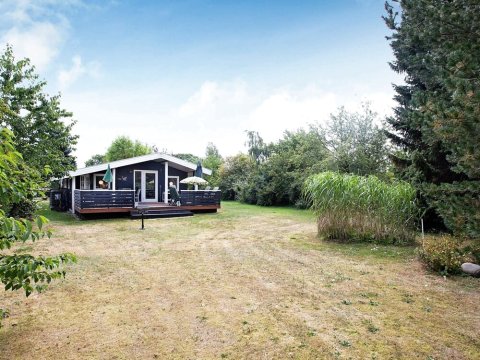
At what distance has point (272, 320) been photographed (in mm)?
3883

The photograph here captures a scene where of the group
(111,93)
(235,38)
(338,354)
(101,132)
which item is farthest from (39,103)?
(101,132)

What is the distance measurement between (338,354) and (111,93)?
66.2ft

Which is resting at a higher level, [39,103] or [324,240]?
[39,103]

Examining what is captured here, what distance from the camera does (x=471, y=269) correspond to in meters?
5.79

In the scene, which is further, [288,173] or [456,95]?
[288,173]

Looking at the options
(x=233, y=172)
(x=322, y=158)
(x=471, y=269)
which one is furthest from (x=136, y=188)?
(x=471, y=269)

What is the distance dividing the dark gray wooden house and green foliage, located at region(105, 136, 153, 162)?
27.0 metres

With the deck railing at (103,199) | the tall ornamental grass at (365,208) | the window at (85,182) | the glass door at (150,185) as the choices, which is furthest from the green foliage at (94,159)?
the tall ornamental grass at (365,208)

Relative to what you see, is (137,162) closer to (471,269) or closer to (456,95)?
(471,269)

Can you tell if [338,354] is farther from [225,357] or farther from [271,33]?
[271,33]

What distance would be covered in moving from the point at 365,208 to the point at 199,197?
35.2 ft

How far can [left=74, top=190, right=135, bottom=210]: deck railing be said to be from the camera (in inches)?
577

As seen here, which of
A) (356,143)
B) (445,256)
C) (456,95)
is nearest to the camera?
(456,95)

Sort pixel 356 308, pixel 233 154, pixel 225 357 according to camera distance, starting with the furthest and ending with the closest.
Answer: pixel 233 154 < pixel 356 308 < pixel 225 357
